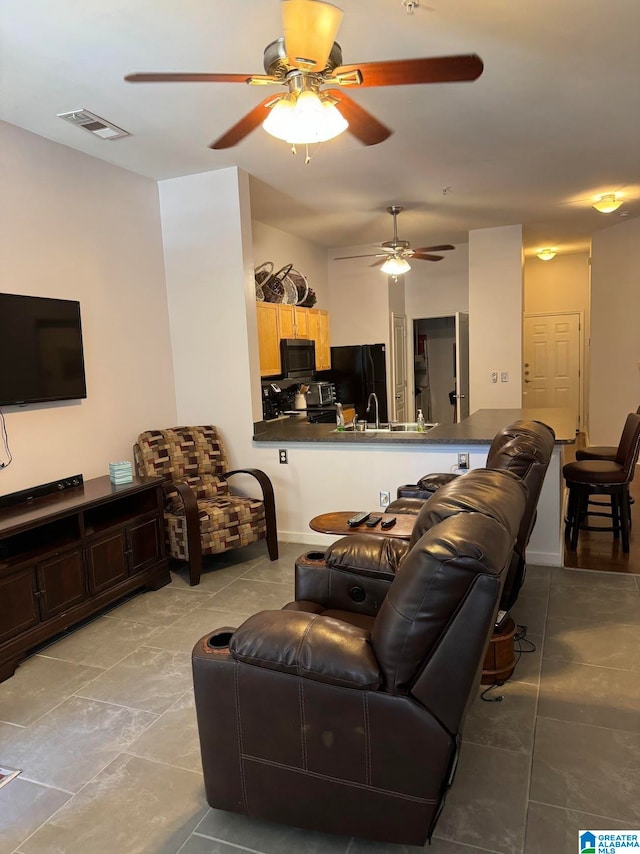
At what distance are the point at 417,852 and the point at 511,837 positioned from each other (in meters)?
0.29

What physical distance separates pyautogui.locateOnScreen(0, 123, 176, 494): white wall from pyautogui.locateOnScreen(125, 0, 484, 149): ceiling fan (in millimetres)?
1664

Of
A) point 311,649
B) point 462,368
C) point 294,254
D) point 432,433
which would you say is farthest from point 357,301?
point 311,649

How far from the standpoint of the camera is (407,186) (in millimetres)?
4758

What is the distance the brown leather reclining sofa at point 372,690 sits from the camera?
1.36 meters

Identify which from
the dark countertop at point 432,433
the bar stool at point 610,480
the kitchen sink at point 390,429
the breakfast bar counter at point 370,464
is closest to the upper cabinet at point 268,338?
the dark countertop at point 432,433

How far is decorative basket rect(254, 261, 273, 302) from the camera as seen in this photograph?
5508mm

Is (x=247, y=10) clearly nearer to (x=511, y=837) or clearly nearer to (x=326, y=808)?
(x=326, y=808)

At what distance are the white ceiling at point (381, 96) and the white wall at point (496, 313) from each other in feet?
4.35

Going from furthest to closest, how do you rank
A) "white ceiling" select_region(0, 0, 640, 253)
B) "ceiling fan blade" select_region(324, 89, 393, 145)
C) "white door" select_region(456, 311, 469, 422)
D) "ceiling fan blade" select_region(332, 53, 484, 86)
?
"white door" select_region(456, 311, 469, 422) < "white ceiling" select_region(0, 0, 640, 253) < "ceiling fan blade" select_region(324, 89, 393, 145) < "ceiling fan blade" select_region(332, 53, 484, 86)

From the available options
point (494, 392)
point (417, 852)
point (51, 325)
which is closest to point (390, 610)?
point (417, 852)

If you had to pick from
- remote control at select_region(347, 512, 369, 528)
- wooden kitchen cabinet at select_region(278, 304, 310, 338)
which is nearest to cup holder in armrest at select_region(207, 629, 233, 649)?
remote control at select_region(347, 512, 369, 528)

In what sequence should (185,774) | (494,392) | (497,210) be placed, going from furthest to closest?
1. (494,392)
2. (497,210)
3. (185,774)

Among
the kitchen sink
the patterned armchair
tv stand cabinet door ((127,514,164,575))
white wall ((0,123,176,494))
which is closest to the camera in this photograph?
white wall ((0,123,176,494))

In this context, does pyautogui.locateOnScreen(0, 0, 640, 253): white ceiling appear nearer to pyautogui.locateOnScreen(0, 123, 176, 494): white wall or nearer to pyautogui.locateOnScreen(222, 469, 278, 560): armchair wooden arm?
pyautogui.locateOnScreen(0, 123, 176, 494): white wall
